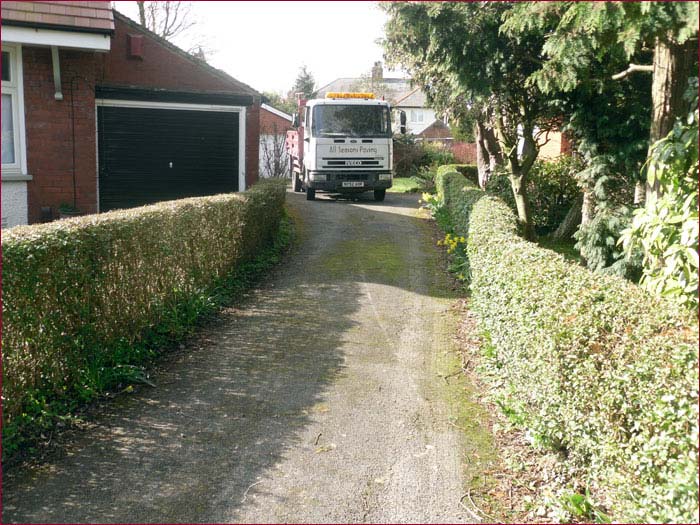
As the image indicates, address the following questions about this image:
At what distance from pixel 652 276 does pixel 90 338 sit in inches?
183

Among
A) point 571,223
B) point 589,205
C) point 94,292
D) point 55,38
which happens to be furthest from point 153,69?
point 94,292

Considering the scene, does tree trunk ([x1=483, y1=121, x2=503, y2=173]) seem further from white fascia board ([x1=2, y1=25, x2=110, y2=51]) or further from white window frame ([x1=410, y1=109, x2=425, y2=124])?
white window frame ([x1=410, y1=109, x2=425, y2=124])

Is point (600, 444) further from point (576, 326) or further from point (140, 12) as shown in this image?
point (140, 12)

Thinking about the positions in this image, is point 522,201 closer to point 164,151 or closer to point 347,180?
point 347,180

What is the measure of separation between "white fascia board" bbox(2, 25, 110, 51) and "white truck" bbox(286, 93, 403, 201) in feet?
28.3

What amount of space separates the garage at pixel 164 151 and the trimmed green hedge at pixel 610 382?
1093cm

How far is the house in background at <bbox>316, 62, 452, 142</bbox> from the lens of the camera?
5369cm

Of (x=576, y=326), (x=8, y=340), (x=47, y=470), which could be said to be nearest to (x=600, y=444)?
(x=576, y=326)

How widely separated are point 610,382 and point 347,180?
1687 centimetres

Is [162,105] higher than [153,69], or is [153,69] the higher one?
[153,69]

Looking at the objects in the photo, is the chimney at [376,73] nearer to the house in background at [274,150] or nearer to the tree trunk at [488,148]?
the house in background at [274,150]

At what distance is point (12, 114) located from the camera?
12680mm

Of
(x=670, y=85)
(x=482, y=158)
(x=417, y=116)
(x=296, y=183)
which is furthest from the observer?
(x=417, y=116)

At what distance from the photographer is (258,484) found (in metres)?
4.90
